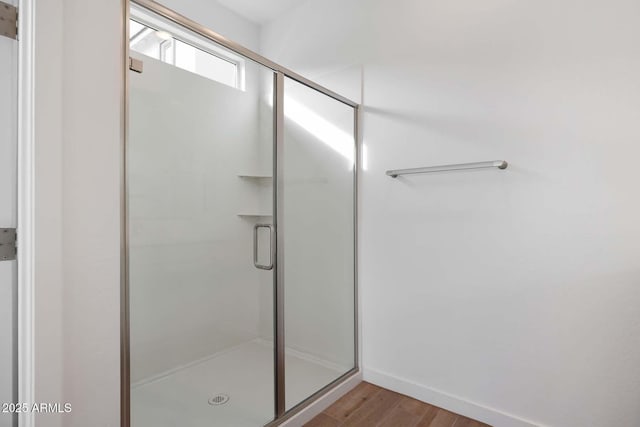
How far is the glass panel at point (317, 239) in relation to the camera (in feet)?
5.98

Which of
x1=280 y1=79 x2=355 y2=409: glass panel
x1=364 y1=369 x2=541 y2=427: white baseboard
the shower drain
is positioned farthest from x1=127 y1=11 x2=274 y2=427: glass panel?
x1=364 y1=369 x2=541 y2=427: white baseboard

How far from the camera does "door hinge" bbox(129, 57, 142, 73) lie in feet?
→ 3.86

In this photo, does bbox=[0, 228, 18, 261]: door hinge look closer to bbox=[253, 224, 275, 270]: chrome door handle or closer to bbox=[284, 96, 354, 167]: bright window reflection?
bbox=[253, 224, 275, 270]: chrome door handle

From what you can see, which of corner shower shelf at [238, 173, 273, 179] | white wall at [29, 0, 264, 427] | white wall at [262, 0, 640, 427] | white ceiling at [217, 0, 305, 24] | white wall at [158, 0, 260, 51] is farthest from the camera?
white ceiling at [217, 0, 305, 24]

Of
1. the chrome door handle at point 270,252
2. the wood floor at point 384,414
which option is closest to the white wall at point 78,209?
the chrome door handle at point 270,252

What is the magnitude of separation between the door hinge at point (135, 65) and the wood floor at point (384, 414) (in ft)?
5.77

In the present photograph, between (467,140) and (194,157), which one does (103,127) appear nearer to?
(194,157)

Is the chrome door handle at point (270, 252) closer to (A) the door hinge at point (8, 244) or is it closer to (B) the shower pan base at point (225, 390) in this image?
(B) the shower pan base at point (225, 390)

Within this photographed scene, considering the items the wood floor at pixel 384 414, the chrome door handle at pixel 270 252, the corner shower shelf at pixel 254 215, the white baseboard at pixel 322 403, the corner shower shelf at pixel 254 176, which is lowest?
the wood floor at pixel 384 414

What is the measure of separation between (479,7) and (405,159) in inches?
33.8

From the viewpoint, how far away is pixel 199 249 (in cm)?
161

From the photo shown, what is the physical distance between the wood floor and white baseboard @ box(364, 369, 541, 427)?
0.03 meters

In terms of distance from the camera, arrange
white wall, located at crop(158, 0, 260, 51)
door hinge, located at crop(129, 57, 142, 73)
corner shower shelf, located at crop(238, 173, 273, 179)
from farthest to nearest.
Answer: white wall, located at crop(158, 0, 260, 51)
corner shower shelf, located at crop(238, 173, 273, 179)
door hinge, located at crop(129, 57, 142, 73)

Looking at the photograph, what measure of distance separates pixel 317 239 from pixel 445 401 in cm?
113
